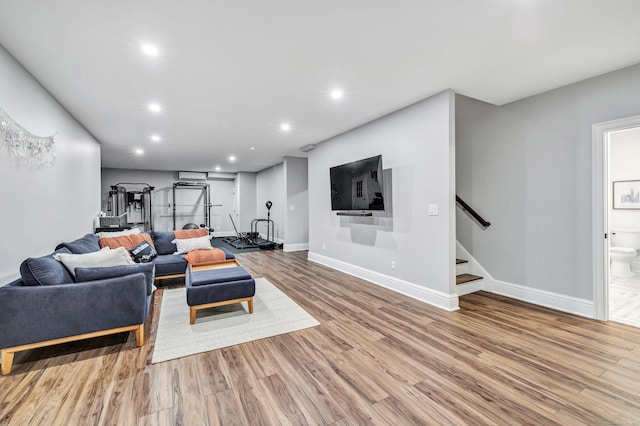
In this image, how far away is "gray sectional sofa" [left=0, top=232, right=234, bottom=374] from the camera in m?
2.10

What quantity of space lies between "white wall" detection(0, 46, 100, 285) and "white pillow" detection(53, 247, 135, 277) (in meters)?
0.40

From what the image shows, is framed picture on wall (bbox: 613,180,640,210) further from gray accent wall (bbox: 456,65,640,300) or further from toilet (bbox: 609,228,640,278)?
gray accent wall (bbox: 456,65,640,300)

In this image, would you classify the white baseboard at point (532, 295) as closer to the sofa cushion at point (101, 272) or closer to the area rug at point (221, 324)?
the area rug at point (221, 324)


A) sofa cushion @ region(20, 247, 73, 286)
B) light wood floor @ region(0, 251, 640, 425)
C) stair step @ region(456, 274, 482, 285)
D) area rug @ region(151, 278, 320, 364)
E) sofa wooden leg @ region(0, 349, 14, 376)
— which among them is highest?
sofa cushion @ region(20, 247, 73, 286)

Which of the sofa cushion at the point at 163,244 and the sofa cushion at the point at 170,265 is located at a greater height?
the sofa cushion at the point at 163,244

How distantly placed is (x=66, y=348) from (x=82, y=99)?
299cm

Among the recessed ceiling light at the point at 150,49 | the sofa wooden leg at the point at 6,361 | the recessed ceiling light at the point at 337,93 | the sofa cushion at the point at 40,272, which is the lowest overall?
the sofa wooden leg at the point at 6,361

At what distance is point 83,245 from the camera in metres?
3.44

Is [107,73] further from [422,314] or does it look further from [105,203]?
[105,203]

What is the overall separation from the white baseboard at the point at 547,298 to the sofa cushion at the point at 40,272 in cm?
508

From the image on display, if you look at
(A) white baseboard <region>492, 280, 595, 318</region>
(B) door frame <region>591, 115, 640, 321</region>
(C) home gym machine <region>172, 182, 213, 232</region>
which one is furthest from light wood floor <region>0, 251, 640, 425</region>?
(C) home gym machine <region>172, 182, 213, 232</region>

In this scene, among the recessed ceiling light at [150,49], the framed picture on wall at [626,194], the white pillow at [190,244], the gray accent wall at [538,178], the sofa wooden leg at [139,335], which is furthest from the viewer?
the white pillow at [190,244]

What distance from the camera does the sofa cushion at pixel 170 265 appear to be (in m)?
4.31

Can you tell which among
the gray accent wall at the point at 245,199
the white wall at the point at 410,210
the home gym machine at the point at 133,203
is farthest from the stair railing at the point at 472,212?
the home gym machine at the point at 133,203
